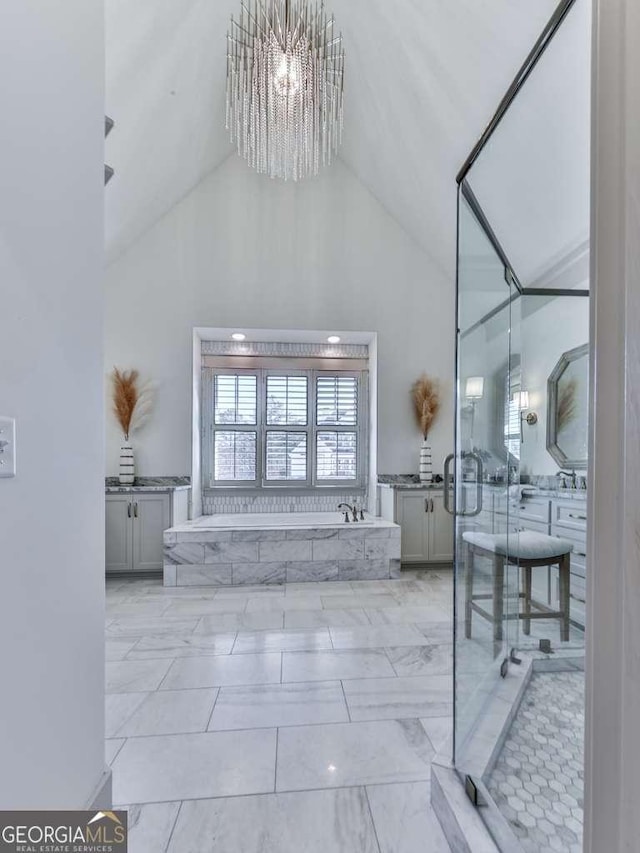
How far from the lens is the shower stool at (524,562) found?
6.91 ft

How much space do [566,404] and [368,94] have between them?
3260 millimetres

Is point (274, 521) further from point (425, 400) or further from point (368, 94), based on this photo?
point (368, 94)

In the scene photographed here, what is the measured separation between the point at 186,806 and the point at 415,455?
3709 millimetres

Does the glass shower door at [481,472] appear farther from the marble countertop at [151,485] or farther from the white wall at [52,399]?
the marble countertop at [151,485]

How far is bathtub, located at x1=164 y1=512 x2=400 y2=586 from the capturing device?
11.9 ft

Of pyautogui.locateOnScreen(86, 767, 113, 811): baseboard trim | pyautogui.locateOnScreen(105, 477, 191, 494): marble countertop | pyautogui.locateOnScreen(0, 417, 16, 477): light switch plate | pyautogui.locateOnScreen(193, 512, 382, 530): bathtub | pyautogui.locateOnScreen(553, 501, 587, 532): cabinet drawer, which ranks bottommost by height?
pyautogui.locateOnScreen(86, 767, 113, 811): baseboard trim

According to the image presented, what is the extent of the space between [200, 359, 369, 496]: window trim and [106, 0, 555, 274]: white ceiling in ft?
5.73

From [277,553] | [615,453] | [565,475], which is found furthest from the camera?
[277,553]

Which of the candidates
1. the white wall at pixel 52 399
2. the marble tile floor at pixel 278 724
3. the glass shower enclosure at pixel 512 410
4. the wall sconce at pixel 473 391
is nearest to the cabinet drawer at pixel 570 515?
the glass shower enclosure at pixel 512 410

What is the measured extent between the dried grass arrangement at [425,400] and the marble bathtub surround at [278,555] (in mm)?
1297

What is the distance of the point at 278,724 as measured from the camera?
1751 mm

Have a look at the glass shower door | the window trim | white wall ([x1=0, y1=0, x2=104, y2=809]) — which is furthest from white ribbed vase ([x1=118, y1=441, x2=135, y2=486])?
the glass shower door

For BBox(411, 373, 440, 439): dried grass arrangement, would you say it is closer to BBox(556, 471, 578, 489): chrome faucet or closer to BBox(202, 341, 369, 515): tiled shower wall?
BBox(202, 341, 369, 515): tiled shower wall

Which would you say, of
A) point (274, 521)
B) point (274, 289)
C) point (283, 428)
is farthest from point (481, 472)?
point (274, 289)
